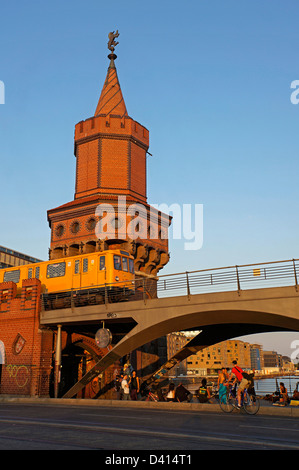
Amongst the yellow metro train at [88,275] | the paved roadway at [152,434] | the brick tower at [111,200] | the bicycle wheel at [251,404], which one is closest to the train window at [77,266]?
the yellow metro train at [88,275]

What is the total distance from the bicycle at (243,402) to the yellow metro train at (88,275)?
9.85m

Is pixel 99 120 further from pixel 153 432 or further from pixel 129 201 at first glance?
pixel 153 432

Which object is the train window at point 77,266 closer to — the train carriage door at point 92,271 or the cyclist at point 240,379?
the train carriage door at point 92,271

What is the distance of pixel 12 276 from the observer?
97.6 feet

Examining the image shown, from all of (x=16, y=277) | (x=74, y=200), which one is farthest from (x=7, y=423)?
(x=74, y=200)

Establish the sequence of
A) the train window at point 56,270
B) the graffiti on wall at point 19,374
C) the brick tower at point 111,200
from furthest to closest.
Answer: the brick tower at point 111,200 → the train window at point 56,270 → the graffiti on wall at point 19,374

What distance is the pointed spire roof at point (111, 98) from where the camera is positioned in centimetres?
3941

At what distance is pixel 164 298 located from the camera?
20719mm

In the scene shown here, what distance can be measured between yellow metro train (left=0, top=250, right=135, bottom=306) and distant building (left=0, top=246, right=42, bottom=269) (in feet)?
165

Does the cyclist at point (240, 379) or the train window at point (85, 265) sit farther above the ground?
the train window at point (85, 265)

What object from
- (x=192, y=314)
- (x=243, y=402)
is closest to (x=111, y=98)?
(x=192, y=314)

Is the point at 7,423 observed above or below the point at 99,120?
below

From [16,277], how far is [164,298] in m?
13.2

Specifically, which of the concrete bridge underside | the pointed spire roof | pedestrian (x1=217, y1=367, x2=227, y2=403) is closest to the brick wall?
the concrete bridge underside
